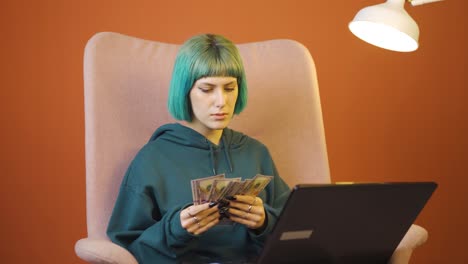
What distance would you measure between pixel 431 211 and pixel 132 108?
1678 millimetres

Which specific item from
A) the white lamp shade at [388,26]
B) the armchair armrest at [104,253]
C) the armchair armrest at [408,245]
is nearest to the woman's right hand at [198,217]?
the armchair armrest at [104,253]

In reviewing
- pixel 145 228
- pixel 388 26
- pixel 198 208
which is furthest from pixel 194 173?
pixel 388 26

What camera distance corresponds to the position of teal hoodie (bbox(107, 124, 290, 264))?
1782 mm

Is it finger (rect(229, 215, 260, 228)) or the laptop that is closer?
the laptop

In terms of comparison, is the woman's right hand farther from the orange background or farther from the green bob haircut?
the orange background

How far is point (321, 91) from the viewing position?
10.1 feet

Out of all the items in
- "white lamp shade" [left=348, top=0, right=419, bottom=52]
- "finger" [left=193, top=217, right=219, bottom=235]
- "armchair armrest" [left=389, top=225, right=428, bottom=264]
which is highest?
"white lamp shade" [left=348, top=0, right=419, bottom=52]

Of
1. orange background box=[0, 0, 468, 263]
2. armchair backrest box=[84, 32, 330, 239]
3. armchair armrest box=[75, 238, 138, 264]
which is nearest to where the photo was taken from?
armchair armrest box=[75, 238, 138, 264]

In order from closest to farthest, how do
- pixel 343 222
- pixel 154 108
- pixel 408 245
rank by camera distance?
pixel 343 222, pixel 408 245, pixel 154 108

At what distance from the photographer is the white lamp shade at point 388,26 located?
1.70 m

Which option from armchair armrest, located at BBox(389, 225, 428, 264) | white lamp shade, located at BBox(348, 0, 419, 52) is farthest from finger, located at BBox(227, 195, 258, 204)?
white lamp shade, located at BBox(348, 0, 419, 52)

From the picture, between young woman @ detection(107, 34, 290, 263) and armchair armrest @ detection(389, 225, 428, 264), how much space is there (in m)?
Result: 0.32

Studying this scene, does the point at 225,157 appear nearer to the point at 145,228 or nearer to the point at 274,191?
the point at 274,191

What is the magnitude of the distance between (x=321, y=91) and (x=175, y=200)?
1.35 m
